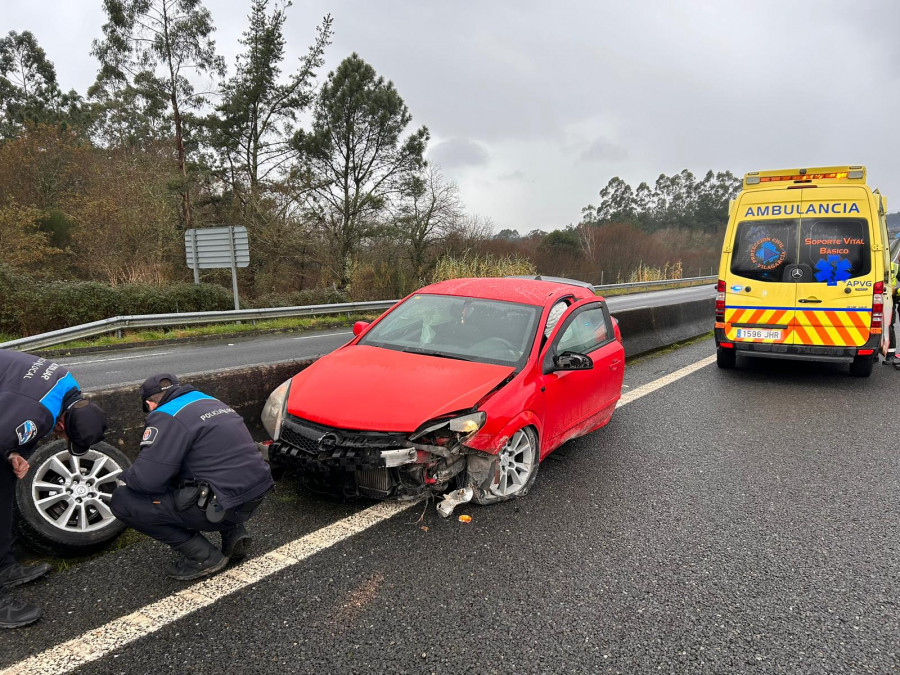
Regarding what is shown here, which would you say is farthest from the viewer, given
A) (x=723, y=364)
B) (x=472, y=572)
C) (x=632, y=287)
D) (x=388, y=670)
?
(x=632, y=287)

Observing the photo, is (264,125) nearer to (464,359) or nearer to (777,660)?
(464,359)

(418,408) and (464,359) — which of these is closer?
(418,408)

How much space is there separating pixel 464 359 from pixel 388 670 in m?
2.29

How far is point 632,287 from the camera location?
117 feet

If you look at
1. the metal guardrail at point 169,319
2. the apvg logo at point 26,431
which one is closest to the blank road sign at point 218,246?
the metal guardrail at point 169,319

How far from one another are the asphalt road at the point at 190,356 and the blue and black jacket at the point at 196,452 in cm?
540

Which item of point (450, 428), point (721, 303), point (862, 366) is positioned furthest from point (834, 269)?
point (450, 428)

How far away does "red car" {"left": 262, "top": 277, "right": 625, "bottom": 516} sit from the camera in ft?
10.8

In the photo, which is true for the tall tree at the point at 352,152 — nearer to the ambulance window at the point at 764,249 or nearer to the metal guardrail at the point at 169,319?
the metal guardrail at the point at 169,319

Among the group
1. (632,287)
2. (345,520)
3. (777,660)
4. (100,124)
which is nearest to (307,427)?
(345,520)

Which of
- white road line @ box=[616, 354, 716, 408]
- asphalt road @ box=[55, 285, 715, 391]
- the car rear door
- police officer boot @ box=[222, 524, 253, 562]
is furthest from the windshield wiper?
asphalt road @ box=[55, 285, 715, 391]

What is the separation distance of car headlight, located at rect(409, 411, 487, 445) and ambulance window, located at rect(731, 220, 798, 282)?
20.2ft

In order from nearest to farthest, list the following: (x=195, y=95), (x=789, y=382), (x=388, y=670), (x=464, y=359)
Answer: (x=388, y=670) < (x=464, y=359) < (x=789, y=382) < (x=195, y=95)

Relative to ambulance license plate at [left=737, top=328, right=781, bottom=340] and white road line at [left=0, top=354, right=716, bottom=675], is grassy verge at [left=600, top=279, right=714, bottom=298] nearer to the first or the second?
ambulance license plate at [left=737, top=328, right=781, bottom=340]
